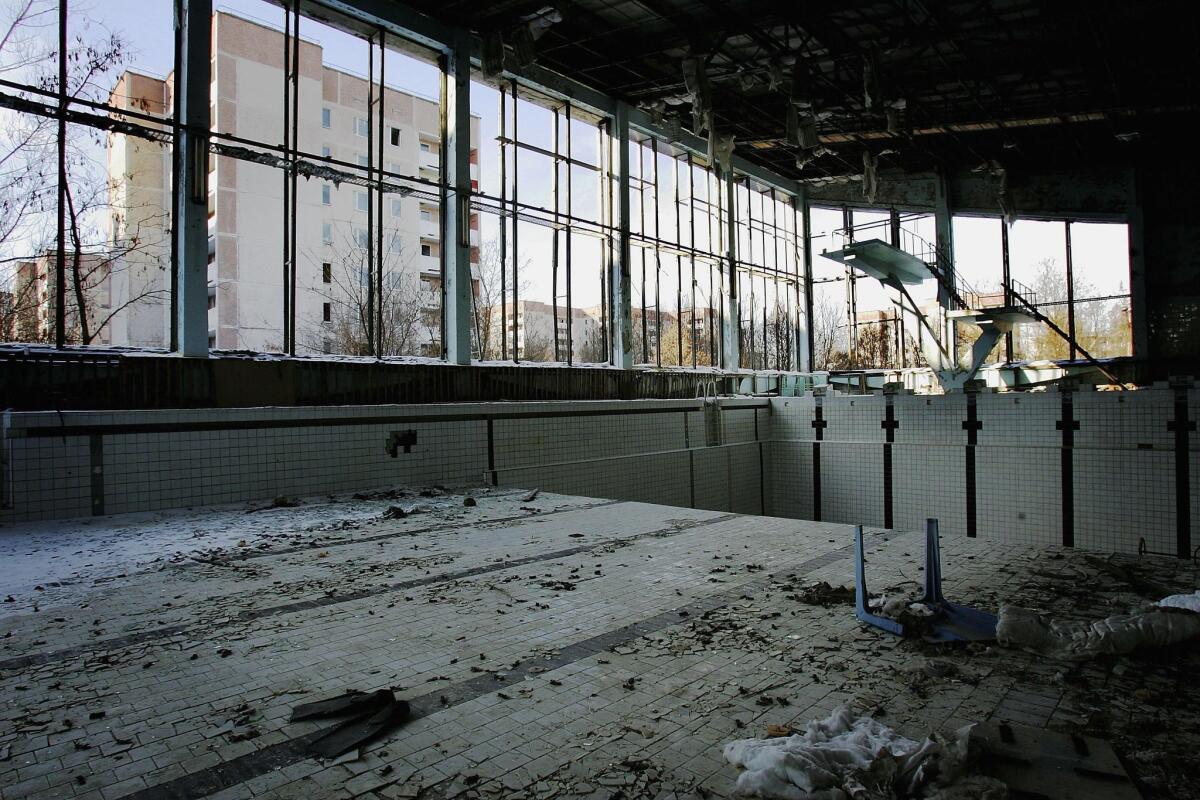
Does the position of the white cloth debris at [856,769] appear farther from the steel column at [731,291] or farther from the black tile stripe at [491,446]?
the steel column at [731,291]

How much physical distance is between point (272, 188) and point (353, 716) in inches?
258

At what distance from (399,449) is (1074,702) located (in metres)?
5.71

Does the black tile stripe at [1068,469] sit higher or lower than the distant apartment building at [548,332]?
lower

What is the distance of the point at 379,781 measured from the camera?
1.47m

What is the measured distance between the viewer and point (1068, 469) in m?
7.40

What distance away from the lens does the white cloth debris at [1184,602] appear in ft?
7.48

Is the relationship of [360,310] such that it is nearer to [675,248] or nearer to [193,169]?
[193,169]

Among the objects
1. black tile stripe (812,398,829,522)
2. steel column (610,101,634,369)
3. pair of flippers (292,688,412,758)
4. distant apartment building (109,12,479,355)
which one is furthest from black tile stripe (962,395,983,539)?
pair of flippers (292,688,412,758)

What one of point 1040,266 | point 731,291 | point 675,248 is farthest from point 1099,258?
point 675,248

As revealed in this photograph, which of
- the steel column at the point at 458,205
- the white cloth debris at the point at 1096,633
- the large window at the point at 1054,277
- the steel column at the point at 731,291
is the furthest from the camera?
the large window at the point at 1054,277

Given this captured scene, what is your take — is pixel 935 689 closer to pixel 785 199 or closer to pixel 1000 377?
pixel 1000 377

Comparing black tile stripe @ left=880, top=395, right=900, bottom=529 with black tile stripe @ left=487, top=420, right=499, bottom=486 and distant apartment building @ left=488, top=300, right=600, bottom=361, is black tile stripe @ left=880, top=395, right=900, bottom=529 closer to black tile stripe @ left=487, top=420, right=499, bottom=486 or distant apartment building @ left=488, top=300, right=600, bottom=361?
distant apartment building @ left=488, top=300, right=600, bottom=361

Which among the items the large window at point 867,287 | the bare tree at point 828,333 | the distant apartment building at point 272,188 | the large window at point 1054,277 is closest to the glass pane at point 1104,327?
the large window at point 1054,277

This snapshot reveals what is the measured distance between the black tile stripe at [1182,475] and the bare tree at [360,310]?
26.3 ft
